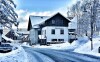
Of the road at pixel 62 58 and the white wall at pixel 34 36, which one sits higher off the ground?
the white wall at pixel 34 36

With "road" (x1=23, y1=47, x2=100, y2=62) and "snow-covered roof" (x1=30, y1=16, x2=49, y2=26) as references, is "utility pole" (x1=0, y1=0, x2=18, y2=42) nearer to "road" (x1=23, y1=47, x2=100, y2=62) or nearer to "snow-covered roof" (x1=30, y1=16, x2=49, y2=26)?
"road" (x1=23, y1=47, x2=100, y2=62)

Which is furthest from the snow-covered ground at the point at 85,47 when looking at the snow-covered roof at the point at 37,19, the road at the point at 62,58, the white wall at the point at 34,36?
the white wall at the point at 34,36

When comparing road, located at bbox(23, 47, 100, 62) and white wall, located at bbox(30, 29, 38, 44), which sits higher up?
white wall, located at bbox(30, 29, 38, 44)

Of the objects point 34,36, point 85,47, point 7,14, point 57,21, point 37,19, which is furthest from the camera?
point 34,36

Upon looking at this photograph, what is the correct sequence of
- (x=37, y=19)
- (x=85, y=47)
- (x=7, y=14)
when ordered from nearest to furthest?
(x=7, y=14)
(x=85, y=47)
(x=37, y=19)

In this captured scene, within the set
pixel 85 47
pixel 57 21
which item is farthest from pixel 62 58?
pixel 57 21

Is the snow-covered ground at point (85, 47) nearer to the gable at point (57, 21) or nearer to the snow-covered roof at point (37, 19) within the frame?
the gable at point (57, 21)

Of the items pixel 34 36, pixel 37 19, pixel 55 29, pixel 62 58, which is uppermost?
pixel 37 19

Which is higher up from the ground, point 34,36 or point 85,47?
point 34,36

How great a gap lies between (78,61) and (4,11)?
27.2 ft

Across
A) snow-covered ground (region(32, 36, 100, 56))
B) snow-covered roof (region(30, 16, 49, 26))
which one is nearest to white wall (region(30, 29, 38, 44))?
snow-covered roof (region(30, 16, 49, 26))

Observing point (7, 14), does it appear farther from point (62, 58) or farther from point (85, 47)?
point (85, 47)

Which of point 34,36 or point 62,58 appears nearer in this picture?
point 62,58

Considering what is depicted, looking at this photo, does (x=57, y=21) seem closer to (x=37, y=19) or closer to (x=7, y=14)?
(x=37, y=19)
